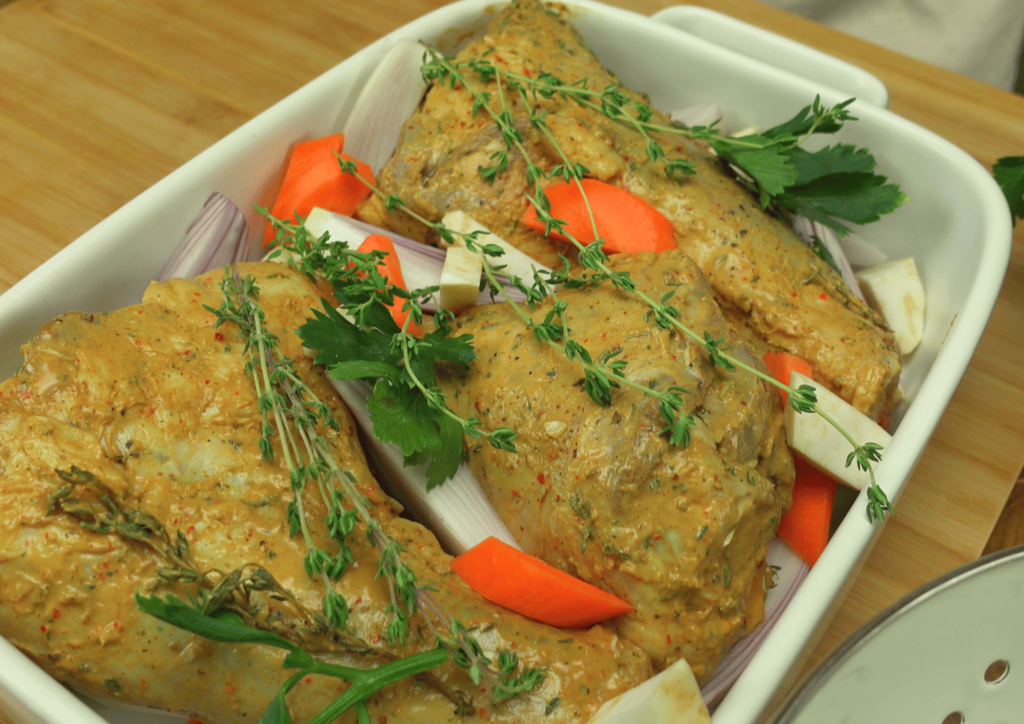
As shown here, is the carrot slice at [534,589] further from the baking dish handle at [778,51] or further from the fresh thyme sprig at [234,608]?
the baking dish handle at [778,51]

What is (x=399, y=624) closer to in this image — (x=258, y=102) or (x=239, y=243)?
(x=239, y=243)

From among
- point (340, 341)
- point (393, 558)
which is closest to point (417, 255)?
point (340, 341)

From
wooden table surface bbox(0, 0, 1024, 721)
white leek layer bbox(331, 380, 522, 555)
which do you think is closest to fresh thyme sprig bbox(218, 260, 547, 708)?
white leek layer bbox(331, 380, 522, 555)

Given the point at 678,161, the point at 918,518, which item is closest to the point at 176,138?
the point at 678,161

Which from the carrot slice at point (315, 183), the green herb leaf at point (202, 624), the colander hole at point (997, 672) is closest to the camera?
the green herb leaf at point (202, 624)

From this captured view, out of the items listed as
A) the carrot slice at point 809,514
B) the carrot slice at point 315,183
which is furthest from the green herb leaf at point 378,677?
the carrot slice at point 315,183

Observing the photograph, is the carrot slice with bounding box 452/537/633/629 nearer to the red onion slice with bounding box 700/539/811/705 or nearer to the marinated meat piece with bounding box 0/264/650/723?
the marinated meat piece with bounding box 0/264/650/723
